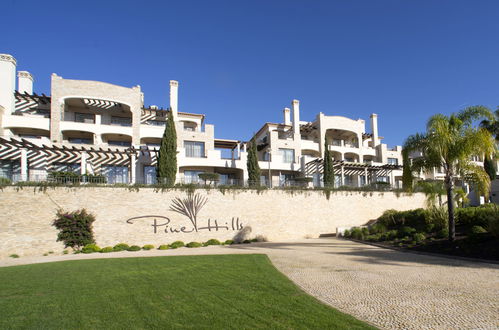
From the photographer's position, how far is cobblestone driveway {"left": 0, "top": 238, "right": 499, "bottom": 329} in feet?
17.4

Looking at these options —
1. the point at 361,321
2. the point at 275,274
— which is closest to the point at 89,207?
the point at 275,274

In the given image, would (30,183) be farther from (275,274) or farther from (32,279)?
(275,274)

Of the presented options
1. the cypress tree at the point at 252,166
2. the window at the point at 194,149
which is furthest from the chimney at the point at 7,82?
the cypress tree at the point at 252,166

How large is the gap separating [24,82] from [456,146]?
3976cm

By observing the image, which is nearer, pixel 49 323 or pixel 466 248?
pixel 49 323

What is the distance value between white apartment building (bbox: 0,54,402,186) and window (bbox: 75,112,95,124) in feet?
0.25

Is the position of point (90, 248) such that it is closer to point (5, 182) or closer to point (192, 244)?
point (192, 244)

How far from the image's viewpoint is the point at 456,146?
1378 cm

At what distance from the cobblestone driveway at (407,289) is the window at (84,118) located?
27.8 meters

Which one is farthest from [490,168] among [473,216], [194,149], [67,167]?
[67,167]

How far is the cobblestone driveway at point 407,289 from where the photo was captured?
5301 mm

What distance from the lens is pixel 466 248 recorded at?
12.2 m

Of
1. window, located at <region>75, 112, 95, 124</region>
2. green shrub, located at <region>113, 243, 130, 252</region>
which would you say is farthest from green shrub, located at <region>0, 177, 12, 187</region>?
window, located at <region>75, 112, 95, 124</region>

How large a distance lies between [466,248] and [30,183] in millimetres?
25897
